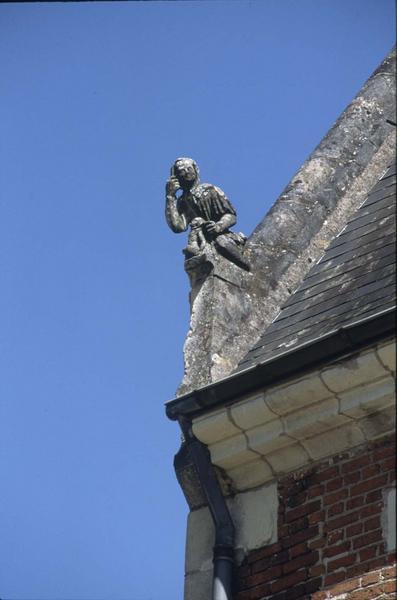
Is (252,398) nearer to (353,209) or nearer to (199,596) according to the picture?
(199,596)

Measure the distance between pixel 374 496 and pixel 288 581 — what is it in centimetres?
61

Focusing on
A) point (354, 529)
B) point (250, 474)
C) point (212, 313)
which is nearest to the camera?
point (354, 529)

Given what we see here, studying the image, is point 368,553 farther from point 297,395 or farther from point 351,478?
point 297,395

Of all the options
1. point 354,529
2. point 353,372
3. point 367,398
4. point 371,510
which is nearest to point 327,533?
point 354,529

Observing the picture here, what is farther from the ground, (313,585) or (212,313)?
(212,313)

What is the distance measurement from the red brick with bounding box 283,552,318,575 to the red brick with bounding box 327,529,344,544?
0.33ft

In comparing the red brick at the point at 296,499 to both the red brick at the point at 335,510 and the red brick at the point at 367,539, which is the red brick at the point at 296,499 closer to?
the red brick at the point at 335,510

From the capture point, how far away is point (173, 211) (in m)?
11.9

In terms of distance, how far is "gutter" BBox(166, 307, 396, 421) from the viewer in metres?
9.60

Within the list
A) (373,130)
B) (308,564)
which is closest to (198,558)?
(308,564)

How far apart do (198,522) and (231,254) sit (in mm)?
1757

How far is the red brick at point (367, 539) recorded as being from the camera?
9453 mm

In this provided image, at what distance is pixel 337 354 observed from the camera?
9.75 metres

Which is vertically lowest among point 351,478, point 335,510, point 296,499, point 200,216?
point 335,510
